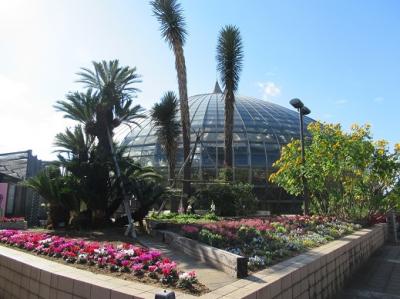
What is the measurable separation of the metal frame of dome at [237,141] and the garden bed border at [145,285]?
2128cm

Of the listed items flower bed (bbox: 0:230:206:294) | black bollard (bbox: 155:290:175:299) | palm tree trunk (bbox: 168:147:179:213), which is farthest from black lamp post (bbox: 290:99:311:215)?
black bollard (bbox: 155:290:175:299)

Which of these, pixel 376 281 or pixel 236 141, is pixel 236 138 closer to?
pixel 236 141

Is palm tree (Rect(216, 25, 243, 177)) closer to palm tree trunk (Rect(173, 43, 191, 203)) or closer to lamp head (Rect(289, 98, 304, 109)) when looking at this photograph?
palm tree trunk (Rect(173, 43, 191, 203))

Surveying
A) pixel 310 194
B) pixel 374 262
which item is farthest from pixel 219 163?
pixel 374 262

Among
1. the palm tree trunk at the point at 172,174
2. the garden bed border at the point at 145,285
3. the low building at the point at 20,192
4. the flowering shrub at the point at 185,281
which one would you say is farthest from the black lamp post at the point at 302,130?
the low building at the point at 20,192

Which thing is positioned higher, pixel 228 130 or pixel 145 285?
pixel 228 130

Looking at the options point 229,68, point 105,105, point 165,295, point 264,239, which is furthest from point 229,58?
point 165,295

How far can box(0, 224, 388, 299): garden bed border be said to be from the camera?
5.38m

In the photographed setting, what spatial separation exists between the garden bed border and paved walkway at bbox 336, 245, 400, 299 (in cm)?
34

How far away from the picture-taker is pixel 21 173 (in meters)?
25.1

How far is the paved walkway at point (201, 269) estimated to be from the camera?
6.33 metres

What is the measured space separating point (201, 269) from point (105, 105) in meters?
10.8

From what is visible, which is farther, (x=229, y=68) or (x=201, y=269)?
(x=229, y=68)

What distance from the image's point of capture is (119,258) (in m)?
7.12
